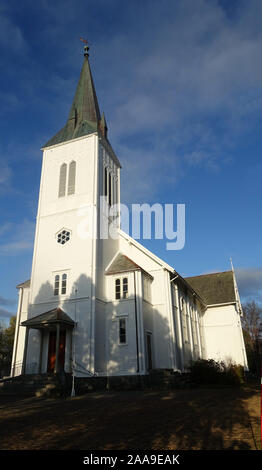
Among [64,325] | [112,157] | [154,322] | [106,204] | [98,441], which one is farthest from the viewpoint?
[112,157]

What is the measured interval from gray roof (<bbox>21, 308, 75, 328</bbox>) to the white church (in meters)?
0.09

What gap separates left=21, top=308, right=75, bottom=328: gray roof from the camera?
2072 cm

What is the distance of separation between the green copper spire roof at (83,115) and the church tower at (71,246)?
0.32 feet

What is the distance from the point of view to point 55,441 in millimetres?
6469

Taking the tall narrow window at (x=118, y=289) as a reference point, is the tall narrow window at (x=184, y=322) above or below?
below

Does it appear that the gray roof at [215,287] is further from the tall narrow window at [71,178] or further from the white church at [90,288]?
the tall narrow window at [71,178]

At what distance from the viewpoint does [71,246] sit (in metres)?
24.7

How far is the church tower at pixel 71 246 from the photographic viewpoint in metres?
21.8

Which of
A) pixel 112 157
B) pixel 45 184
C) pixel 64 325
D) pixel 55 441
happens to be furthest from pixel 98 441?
pixel 112 157

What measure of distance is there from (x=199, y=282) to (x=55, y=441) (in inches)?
1430

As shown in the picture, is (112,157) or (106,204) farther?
(112,157)

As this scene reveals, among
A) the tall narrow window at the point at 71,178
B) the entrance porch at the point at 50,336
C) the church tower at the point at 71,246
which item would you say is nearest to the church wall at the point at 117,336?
the church tower at the point at 71,246

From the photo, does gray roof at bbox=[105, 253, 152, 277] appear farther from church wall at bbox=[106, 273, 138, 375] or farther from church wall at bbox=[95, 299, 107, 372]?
church wall at bbox=[95, 299, 107, 372]

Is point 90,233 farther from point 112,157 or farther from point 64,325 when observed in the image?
point 112,157
